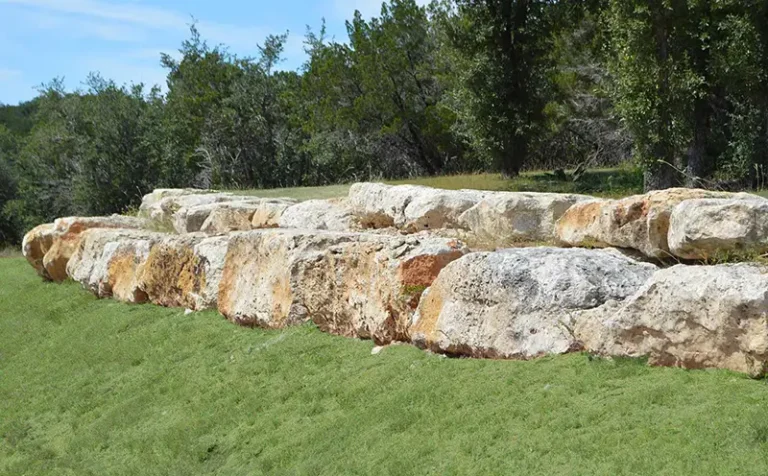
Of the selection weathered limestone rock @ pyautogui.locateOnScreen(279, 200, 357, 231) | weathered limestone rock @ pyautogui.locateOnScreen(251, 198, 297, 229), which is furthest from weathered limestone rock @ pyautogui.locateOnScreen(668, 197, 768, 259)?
weathered limestone rock @ pyautogui.locateOnScreen(251, 198, 297, 229)

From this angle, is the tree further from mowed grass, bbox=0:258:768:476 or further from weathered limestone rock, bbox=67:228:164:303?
mowed grass, bbox=0:258:768:476

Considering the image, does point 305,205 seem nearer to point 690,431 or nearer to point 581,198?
point 581,198

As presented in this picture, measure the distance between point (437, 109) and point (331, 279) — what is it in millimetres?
27928

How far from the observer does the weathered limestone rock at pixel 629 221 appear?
6.26 m

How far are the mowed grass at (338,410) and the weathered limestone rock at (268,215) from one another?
208cm

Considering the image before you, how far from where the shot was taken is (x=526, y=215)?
815 cm

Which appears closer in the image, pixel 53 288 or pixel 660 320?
pixel 660 320

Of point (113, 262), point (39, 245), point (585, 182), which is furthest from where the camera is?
point (585, 182)

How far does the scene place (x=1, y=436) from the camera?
8.31 m

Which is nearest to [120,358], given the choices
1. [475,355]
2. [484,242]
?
[484,242]

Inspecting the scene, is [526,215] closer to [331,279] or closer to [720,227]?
[331,279]

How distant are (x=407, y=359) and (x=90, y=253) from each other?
8978mm

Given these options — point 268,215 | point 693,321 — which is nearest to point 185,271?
point 268,215

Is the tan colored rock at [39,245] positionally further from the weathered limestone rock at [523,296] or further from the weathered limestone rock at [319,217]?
the weathered limestone rock at [523,296]
